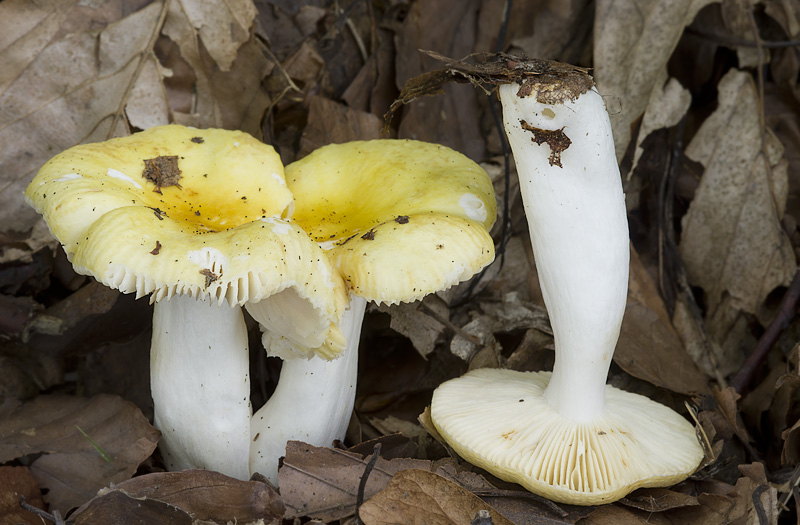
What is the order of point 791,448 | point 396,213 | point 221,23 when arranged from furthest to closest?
point 221,23, point 791,448, point 396,213

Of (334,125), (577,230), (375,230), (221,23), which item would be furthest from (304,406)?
(221,23)

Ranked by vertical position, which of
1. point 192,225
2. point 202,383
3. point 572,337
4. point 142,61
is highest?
point 142,61

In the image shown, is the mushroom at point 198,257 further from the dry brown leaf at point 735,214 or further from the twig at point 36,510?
the dry brown leaf at point 735,214

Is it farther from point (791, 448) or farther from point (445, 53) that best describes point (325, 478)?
point (445, 53)

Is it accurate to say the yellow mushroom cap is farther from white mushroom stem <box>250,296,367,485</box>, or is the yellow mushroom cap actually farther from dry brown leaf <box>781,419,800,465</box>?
dry brown leaf <box>781,419,800,465</box>

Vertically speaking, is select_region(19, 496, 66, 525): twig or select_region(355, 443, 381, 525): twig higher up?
select_region(355, 443, 381, 525): twig

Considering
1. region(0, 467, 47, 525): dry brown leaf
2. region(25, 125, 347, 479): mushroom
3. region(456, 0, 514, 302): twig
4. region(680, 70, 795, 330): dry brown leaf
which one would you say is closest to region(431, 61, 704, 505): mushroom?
region(25, 125, 347, 479): mushroom
